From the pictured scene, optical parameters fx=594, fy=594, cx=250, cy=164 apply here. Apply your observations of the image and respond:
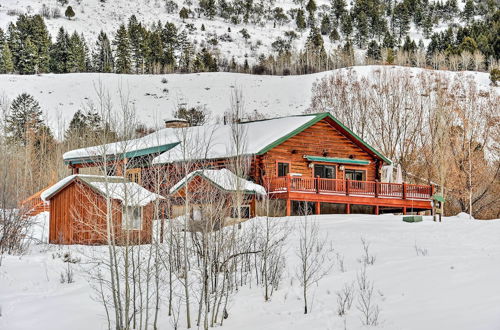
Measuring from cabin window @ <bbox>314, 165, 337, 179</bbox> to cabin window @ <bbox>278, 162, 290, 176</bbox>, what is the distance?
1.91 m

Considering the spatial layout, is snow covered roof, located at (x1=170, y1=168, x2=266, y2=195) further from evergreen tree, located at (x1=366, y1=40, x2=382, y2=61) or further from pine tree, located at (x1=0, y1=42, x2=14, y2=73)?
evergreen tree, located at (x1=366, y1=40, x2=382, y2=61)

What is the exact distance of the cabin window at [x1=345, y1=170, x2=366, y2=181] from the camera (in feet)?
109

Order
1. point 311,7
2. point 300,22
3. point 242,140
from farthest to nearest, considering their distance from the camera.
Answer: point 311,7 < point 300,22 < point 242,140

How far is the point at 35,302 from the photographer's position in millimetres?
17844

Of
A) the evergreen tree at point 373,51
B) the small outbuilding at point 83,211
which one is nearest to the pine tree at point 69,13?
the evergreen tree at point 373,51

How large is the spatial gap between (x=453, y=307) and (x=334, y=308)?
3170 millimetres

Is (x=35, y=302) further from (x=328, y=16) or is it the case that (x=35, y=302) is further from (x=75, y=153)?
(x=328, y=16)

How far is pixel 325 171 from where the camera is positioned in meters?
32.3

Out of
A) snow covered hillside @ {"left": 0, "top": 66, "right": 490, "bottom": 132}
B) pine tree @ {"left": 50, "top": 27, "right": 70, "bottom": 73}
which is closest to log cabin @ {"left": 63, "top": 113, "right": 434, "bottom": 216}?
snow covered hillside @ {"left": 0, "top": 66, "right": 490, "bottom": 132}

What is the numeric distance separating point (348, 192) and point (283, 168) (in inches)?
155

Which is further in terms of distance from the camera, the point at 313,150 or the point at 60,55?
the point at 60,55

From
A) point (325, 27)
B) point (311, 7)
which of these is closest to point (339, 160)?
point (325, 27)

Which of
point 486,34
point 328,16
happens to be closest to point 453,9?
point 328,16

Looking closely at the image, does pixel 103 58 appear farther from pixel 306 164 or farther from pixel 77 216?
pixel 77 216
